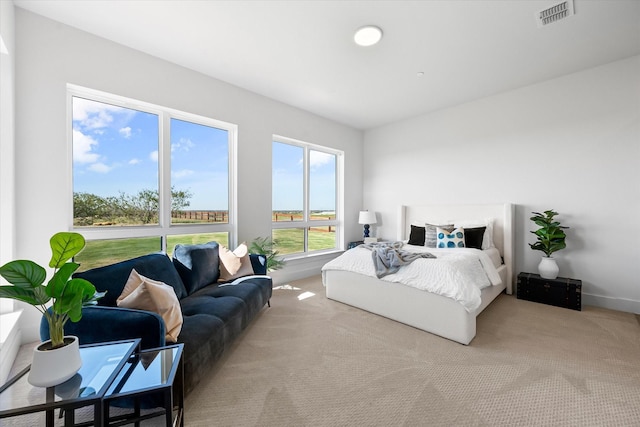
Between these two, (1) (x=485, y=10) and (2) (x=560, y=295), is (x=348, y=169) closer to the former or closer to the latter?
(1) (x=485, y=10)

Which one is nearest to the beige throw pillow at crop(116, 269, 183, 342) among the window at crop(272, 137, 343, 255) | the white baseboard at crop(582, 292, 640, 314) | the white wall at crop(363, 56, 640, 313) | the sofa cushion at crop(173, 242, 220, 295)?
the sofa cushion at crop(173, 242, 220, 295)

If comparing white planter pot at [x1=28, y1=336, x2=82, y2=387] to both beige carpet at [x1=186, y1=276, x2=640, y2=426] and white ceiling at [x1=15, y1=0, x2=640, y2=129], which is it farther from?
white ceiling at [x1=15, y1=0, x2=640, y2=129]

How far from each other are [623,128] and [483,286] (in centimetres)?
255

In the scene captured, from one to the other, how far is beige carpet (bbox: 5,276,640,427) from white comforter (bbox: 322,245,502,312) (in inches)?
16.8

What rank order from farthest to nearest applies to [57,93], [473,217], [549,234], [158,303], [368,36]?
[473,217] < [549,234] < [368,36] < [57,93] < [158,303]

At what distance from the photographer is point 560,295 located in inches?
123

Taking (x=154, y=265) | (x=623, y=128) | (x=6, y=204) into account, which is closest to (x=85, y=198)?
(x=6, y=204)

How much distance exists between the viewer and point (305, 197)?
15.5 feet

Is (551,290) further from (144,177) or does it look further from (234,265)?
(144,177)

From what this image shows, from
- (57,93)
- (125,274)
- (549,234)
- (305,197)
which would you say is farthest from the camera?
(305,197)

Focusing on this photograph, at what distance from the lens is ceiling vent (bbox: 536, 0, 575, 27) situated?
219cm

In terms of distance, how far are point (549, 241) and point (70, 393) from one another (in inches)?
175

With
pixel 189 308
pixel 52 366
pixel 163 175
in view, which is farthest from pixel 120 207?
Answer: pixel 52 366

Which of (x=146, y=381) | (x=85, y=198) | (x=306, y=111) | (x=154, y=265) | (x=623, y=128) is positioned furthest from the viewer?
(x=306, y=111)
